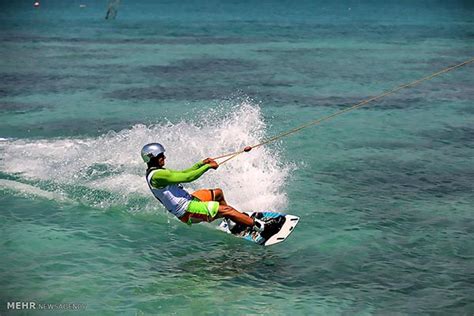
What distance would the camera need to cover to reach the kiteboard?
15.5 m

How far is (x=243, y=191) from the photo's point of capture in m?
18.9

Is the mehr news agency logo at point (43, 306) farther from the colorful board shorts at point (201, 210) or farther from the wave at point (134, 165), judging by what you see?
the wave at point (134, 165)

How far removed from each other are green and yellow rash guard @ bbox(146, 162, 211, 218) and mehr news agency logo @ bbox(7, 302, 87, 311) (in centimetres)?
282

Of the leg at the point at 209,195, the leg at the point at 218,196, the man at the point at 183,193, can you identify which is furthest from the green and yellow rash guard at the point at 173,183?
the leg at the point at 218,196

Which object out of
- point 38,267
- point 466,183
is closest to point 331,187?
point 466,183

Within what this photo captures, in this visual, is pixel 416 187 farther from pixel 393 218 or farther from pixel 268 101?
pixel 268 101

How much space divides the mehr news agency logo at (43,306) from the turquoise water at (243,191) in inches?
7.1

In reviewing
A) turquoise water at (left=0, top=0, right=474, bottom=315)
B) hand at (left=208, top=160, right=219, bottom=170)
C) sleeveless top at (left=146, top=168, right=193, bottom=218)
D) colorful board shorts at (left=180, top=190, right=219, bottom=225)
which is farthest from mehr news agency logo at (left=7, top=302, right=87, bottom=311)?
hand at (left=208, top=160, right=219, bottom=170)

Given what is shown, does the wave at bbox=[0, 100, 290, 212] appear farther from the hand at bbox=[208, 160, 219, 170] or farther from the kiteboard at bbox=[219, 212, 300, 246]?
the hand at bbox=[208, 160, 219, 170]

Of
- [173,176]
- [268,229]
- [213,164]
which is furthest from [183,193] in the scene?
[268,229]

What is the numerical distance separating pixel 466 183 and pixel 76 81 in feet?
84.3

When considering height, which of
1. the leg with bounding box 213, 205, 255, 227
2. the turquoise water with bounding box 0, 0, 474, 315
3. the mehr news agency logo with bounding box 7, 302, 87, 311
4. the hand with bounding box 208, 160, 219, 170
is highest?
the hand with bounding box 208, 160, 219, 170

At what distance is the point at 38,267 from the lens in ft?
48.4

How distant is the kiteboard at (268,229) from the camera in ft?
51.0
